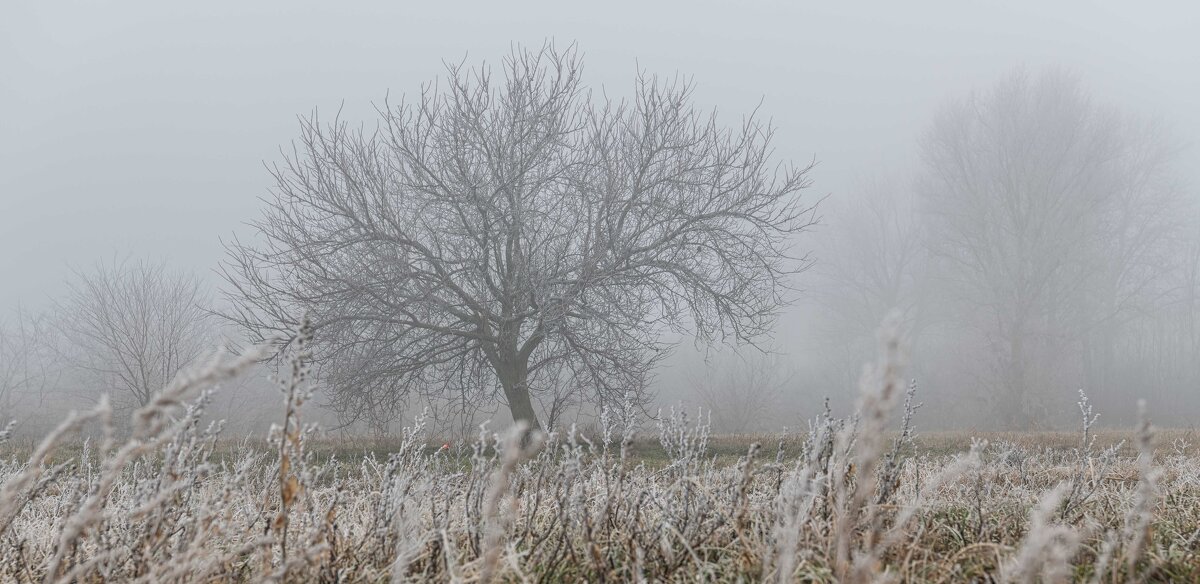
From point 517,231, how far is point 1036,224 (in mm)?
18838

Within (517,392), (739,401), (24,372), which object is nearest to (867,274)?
(739,401)

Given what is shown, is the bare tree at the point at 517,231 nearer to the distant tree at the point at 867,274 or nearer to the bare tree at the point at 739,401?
the bare tree at the point at 739,401

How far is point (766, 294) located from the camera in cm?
1309

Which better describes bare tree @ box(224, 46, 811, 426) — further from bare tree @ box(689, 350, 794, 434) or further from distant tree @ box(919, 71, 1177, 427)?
distant tree @ box(919, 71, 1177, 427)

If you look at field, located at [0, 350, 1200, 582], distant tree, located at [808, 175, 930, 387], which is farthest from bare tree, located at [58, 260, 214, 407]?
distant tree, located at [808, 175, 930, 387]

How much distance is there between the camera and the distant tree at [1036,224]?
22.1 meters

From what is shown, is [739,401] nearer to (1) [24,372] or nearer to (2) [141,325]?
(2) [141,325]

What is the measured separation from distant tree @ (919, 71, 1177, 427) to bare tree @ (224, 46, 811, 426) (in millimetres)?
13668

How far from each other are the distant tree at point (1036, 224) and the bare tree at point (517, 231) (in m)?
13.7

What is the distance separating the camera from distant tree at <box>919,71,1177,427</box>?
72.5 ft

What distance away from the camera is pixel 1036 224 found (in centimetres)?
2267

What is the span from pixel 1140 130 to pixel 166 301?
111 ft

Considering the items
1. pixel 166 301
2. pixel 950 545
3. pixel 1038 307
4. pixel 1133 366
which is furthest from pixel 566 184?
pixel 1133 366

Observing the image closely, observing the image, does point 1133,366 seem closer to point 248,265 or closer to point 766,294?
point 766,294
